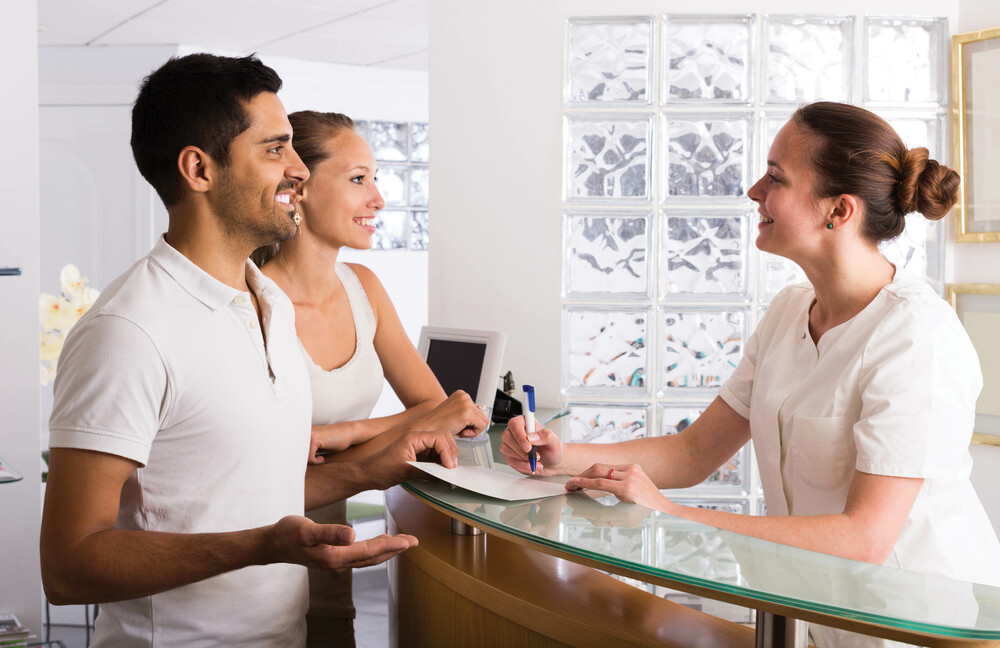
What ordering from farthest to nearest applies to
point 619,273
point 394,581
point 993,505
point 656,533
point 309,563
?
point 619,273 < point 993,505 < point 394,581 < point 656,533 < point 309,563

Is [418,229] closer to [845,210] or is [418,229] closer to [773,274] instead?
[773,274]

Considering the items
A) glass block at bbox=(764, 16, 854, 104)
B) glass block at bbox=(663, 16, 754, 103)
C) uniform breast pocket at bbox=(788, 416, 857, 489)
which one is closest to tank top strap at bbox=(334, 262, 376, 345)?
uniform breast pocket at bbox=(788, 416, 857, 489)

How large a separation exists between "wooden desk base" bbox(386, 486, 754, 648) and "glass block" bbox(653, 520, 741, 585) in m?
0.18

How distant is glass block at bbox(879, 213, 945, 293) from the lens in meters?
3.53

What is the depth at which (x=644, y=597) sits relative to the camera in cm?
158

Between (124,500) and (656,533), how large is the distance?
85 cm

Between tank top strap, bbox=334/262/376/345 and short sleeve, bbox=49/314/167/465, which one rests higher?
tank top strap, bbox=334/262/376/345

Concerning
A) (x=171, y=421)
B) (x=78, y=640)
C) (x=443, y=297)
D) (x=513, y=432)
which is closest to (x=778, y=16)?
(x=443, y=297)

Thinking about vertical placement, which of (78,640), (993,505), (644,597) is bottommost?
(78,640)

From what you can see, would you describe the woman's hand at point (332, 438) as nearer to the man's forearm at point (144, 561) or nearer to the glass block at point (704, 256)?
the man's forearm at point (144, 561)

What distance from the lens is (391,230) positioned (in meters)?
6.44

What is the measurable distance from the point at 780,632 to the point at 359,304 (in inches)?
54.8

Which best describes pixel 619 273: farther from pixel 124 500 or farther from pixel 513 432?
pixel 124 500

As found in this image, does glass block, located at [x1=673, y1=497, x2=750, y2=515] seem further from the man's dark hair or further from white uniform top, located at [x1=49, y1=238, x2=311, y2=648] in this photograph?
the man's dark hair
